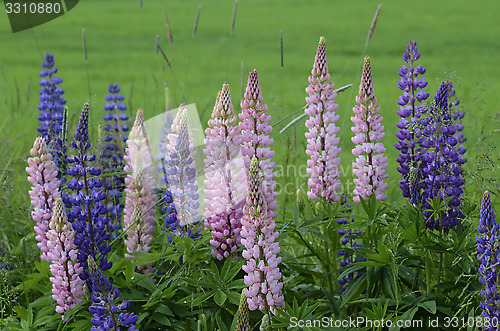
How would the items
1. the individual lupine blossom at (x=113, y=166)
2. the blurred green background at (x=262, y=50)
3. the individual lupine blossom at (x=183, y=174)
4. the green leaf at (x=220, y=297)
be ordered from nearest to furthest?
the green leaf at (x=220, y=297), the individual lupine blossom at (x=183, y=174), the individual lupine blossom at (x=113, y=166), the blurred green background at (x=262, y=50)

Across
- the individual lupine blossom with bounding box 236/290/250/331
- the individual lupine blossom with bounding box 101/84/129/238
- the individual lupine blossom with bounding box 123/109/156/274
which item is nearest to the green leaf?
the individual lupine blossom with bounding box 236/290/250/331

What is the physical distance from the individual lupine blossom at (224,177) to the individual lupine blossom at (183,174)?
8 cm

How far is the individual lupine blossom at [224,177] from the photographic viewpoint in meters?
2.96

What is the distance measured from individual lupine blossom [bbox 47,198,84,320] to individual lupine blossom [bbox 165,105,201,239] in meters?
0.49

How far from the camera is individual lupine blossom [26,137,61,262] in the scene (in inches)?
120

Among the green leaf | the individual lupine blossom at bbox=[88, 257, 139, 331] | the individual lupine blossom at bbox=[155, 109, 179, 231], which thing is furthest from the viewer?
the individual lupine blossom at bbox=[155, 109, 179, 231]

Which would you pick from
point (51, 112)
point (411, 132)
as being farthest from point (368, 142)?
point (51, 112)

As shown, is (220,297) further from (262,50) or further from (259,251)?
(262,50)

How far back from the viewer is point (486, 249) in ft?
8.55

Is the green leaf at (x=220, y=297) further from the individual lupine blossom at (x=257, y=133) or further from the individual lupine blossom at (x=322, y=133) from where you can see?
the individual lupine blossom at (x=322, y=133)

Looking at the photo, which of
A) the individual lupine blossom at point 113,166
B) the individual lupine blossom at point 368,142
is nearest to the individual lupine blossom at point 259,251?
the individual lupine blossom at point 368,142

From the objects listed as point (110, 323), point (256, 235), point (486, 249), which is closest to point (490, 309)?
point (486, 249)

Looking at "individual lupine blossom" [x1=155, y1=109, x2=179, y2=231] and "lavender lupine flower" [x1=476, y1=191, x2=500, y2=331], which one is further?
"individual lupine blossom" [x1=155, y1=109, x2=179, y2=231]

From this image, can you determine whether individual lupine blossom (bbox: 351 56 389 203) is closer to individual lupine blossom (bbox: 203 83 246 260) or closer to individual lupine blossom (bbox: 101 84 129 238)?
individual lupine blossom (bbox: 203 83 246 260)
